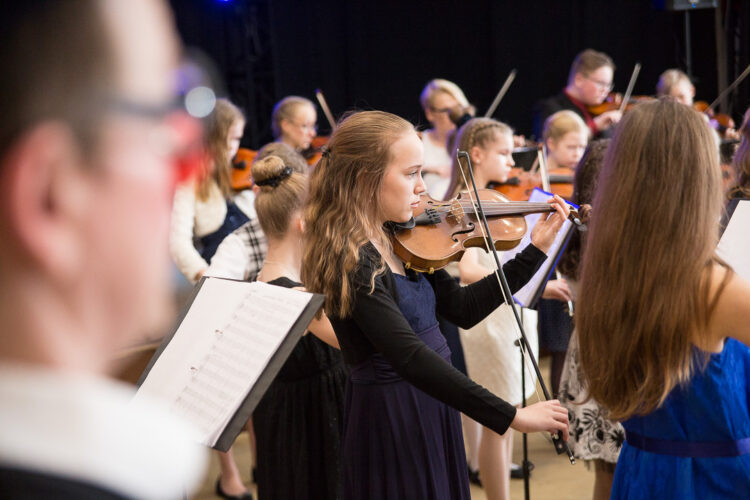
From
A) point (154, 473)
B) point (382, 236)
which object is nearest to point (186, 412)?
point (382, 236)

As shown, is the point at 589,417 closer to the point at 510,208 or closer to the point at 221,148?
the point at 510,208

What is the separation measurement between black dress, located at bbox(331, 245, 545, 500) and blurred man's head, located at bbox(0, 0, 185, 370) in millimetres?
1219

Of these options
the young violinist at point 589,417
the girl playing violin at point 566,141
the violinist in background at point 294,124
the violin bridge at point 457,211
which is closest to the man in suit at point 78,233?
the violin bridge at point 457,211

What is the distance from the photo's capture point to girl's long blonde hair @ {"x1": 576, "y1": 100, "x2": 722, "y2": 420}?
143cm

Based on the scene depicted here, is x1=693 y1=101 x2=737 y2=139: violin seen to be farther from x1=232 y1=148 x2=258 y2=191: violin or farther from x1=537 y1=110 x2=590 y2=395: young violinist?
x1=232 y1=148 x2=258 y2=191: violin

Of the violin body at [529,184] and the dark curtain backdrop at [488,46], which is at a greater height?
the dark curtain backdrop at [488,46]

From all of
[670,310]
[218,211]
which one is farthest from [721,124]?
[670,310]

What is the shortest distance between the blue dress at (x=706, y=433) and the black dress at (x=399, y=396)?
333 millimetres

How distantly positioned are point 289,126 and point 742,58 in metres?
4.71

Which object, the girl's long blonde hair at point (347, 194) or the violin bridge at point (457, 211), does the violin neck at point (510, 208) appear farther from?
the girl's long blonde hair at point (347, 194)

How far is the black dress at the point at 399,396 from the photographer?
1644mm

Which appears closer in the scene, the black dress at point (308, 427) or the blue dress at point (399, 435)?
the blue dress at point (399, 435)

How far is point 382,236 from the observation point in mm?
1933

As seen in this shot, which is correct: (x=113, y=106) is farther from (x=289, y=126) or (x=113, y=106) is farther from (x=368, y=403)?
(x=289, y=126)
